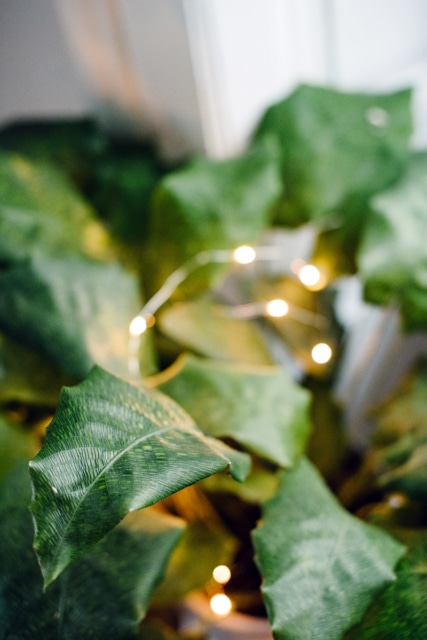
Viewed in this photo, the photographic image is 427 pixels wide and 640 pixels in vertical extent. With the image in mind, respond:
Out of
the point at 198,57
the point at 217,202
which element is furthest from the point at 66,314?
the point at 198,57

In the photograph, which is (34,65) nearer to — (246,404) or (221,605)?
(246,404)

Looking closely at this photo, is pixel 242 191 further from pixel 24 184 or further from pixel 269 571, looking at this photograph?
pixel 269 571

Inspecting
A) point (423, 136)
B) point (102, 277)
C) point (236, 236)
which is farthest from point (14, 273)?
point (423, 136)

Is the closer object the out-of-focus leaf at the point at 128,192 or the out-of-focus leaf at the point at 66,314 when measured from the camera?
the out-of-focus leaf at the point at 66,314

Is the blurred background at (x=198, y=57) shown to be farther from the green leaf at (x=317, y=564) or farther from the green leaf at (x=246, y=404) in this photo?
the green leaf at (x=317, y=564)

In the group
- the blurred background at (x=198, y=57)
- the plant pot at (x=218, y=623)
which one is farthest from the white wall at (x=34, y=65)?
the plant pot at (x=218, y=623)

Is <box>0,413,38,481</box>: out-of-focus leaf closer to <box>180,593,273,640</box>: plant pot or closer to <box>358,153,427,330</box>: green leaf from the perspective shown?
<box>180,593,273,640</box>: plant pot
